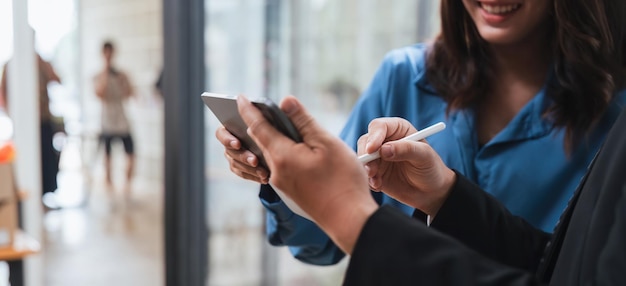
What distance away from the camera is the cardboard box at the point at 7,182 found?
7.73ft

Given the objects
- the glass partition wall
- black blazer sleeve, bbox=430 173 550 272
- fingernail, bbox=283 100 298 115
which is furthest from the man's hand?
the glass partition wall

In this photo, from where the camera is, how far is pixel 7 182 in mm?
2375

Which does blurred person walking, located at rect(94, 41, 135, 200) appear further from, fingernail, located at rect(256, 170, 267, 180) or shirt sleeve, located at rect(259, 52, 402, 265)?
fingernail, located at rect(256, 170, 267, 180)

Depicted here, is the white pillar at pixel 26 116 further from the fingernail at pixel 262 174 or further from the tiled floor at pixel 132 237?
the fingernail at pixel 262 174

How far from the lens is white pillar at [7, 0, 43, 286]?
2902mm

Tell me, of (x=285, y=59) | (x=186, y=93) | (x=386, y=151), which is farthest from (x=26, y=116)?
(x=386, y=151)

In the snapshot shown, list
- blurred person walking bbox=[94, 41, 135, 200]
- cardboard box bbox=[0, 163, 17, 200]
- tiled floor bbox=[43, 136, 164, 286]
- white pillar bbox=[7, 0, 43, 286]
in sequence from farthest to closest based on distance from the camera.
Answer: blurred person walking bbox=[94, 41, 135, 200] → tiled floor bbox=[43, 136, 164, 286] → white pillar bbox=[7, 0, 43, 286] → cardboard box bbox=[0, 163, 17, 200]

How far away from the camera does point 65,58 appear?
3.29m

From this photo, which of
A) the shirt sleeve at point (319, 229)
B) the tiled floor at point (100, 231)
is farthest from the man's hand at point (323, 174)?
the tiled floor at point (100, 231)

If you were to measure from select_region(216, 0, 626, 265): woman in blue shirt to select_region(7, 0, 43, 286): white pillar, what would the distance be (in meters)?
2.20

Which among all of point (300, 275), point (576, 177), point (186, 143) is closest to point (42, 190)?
point (186, 143)

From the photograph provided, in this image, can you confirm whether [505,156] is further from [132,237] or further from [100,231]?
[100,231]

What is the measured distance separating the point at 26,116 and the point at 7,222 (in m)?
Answer: 0.77

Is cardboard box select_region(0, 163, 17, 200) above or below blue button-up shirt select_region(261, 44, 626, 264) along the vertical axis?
below
